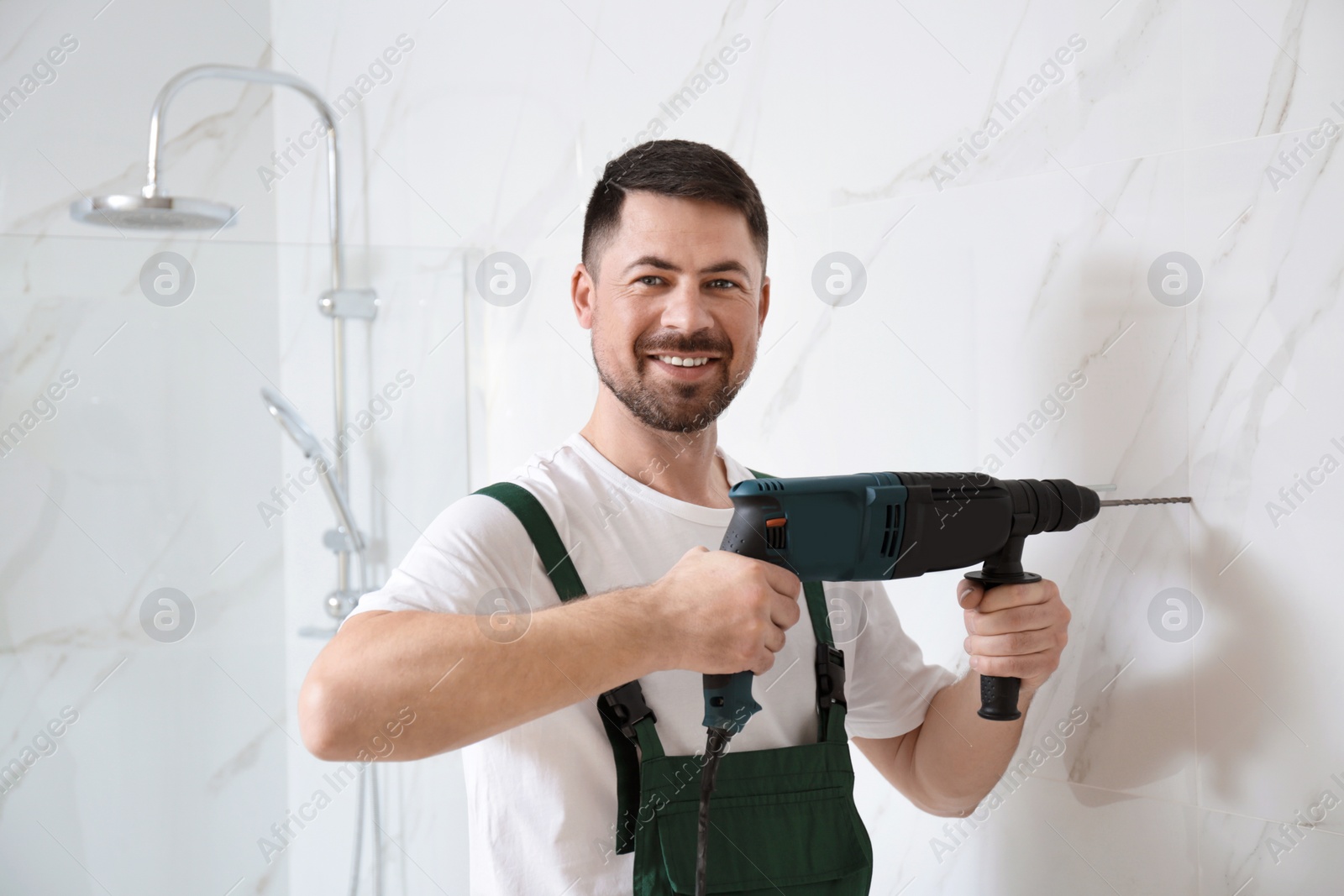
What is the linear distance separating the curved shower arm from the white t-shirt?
1.00 meters

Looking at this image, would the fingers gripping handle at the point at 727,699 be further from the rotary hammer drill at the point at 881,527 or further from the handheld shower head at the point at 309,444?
the handheld shower head at the point at 309,444

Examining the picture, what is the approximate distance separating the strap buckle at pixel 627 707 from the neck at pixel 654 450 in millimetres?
224

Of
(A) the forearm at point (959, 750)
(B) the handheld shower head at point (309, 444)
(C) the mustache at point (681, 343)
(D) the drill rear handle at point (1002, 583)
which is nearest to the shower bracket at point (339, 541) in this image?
(B) the handheld shower head at point (309, 444)

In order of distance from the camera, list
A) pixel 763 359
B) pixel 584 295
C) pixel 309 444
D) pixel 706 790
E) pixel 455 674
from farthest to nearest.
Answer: pixel 309 444
pixel 763 359
pixel 584 295
pixel 706 790
pixel 455 674

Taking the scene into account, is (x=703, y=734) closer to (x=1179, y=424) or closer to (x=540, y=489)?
(x=540, y=489)

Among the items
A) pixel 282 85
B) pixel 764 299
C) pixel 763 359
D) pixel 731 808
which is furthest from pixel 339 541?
pixel 731 808

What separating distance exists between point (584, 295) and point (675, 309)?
0.45 feet

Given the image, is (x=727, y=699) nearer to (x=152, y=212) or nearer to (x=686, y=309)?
(x=686, y=309)

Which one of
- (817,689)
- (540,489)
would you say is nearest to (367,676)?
(540,489)

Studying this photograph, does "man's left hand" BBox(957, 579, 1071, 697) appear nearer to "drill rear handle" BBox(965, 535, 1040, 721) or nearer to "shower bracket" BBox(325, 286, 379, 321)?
"drill rear handle" BBox(965, 535, 1040, 721)

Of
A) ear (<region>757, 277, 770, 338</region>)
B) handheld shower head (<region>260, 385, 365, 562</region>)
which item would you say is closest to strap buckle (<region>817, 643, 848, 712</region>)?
ear (<region>757, 277, 770, 338</region>)

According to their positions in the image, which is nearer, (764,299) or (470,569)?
(470,569)

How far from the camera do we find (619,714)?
0.85 meters

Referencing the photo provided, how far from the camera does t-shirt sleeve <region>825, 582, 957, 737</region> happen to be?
3.42 feet
